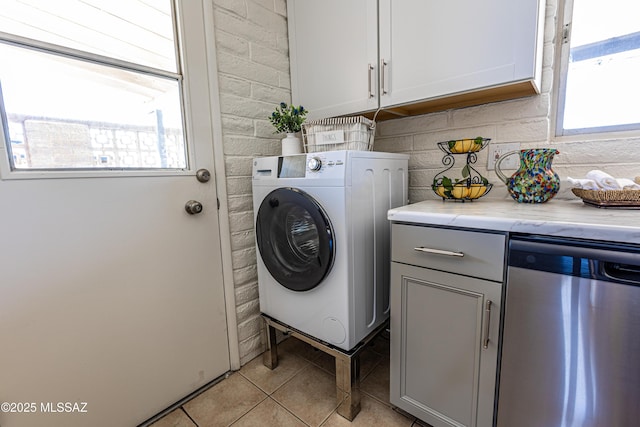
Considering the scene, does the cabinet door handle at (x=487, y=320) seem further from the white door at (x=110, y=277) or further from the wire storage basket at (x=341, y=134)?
the white door at (x=110, y=277)

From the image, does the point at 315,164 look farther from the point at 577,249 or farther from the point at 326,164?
the point at 577,249

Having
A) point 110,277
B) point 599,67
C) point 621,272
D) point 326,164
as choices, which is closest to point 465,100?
point 599,67

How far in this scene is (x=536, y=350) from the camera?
82 cm

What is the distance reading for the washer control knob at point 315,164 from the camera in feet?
3.74

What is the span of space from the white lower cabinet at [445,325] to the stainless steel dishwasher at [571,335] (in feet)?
0.18

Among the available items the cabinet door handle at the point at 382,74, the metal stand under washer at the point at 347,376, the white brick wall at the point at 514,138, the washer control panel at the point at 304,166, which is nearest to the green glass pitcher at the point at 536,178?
the white brick wall at the point at 514,138

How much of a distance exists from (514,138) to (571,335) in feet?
3.04

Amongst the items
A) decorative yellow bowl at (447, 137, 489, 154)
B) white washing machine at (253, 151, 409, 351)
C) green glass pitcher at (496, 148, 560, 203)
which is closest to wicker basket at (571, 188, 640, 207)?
green glass pitcher at (496, 148, 560, 203)

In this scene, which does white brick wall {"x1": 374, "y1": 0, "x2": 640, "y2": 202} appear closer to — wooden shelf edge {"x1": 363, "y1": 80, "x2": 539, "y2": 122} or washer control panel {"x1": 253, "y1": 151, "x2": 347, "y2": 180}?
wooden shelf edge {"x1": 363, "y1": 80, "x2": 539, "y2": 122}

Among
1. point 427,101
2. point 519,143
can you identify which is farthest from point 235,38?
point 519,143

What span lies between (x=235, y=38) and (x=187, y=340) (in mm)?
1535

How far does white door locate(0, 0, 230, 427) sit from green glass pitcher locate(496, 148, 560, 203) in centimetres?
141

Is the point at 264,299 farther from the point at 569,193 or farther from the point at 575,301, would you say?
the point at 569,193

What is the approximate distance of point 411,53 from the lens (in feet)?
4.12
